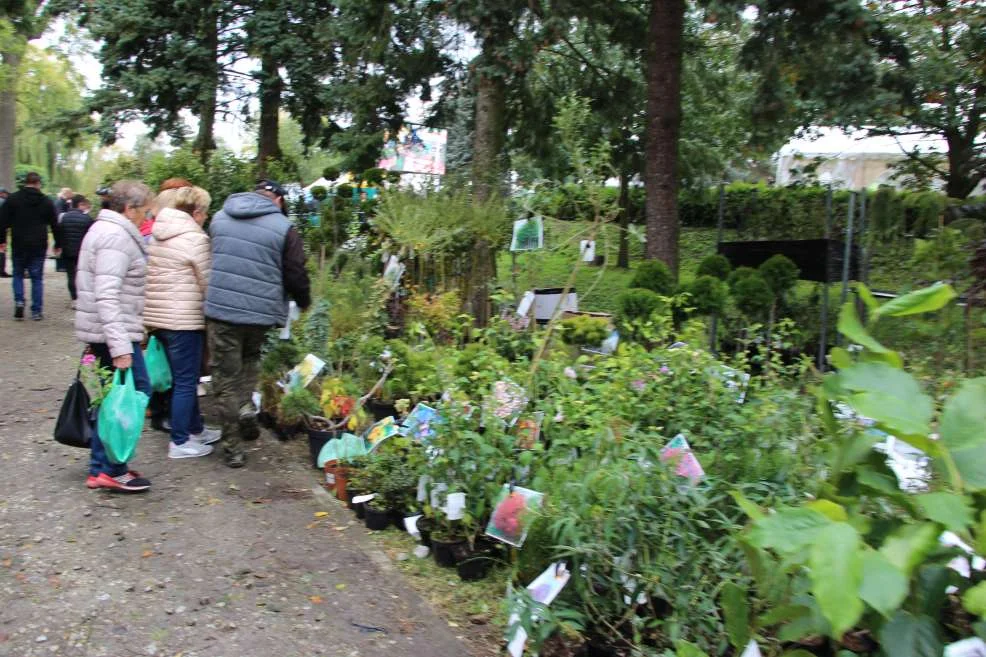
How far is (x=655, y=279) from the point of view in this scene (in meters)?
6.79

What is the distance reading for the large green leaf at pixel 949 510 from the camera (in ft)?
5.70

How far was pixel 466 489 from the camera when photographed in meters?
4.06

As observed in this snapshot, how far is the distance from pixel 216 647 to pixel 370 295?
12.3 feet

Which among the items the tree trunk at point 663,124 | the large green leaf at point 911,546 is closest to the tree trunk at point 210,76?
the tree trunk at point 663,124

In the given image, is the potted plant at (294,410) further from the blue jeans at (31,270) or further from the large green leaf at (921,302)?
the blue jeans at (31,270)

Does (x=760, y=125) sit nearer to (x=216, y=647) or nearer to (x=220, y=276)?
(x=220, y=276)

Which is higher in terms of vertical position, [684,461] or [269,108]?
[269,108]

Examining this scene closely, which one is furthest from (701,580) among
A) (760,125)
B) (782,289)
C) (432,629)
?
(760,125)

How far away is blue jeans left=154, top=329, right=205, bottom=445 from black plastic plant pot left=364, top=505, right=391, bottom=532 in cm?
168

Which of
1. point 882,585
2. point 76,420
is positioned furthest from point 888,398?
point 76,420

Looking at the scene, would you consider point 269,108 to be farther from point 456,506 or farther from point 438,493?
point 456,506

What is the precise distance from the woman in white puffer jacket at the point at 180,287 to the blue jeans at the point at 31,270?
586 centimetres

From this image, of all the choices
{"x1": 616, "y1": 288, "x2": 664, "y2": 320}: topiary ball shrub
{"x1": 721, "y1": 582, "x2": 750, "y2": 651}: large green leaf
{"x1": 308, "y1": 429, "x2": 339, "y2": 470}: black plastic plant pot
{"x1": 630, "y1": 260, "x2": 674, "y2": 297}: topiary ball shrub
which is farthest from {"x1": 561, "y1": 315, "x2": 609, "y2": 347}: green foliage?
{"x1": 721, "y1": 582, "x2": 750, "y2": 651}: large green leaf

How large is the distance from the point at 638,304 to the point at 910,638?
4.49 metres
